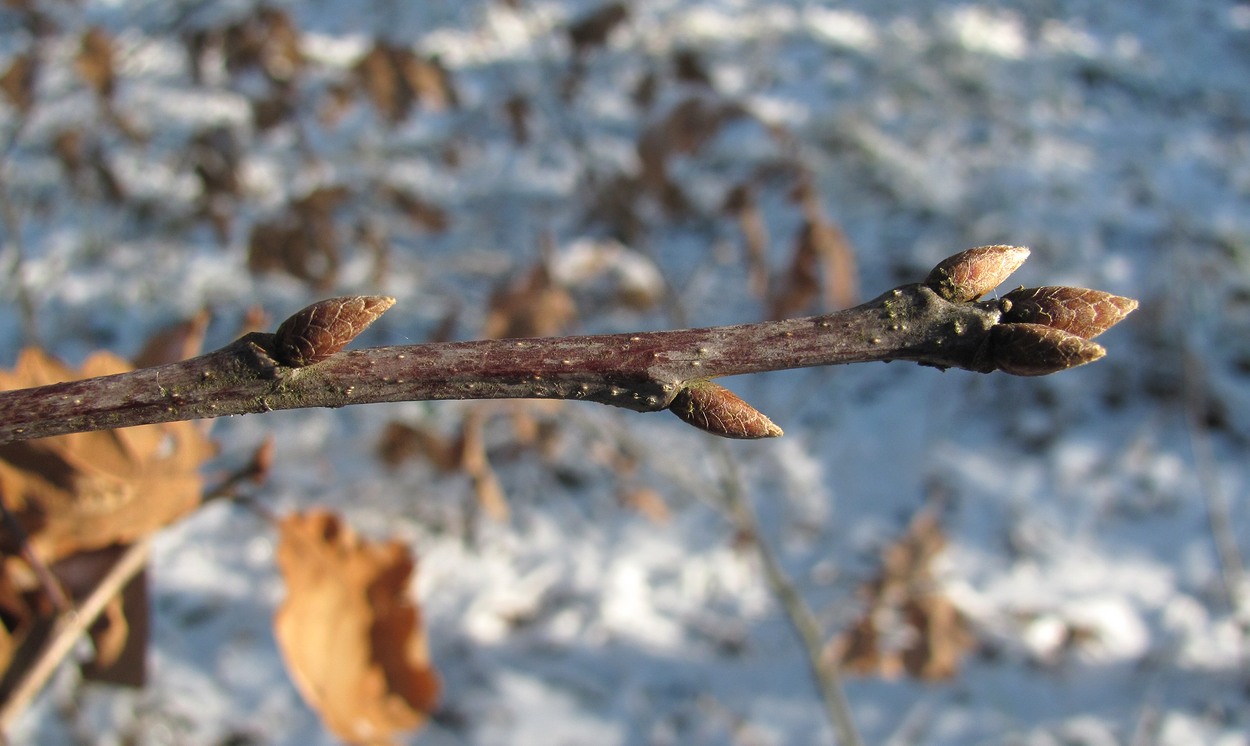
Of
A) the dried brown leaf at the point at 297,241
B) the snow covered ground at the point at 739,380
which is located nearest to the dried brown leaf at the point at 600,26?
the snow covered ground at the point at 739,380

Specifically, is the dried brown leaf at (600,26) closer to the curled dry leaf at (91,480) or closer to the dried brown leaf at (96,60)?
the dried brown leaf at (96,60)

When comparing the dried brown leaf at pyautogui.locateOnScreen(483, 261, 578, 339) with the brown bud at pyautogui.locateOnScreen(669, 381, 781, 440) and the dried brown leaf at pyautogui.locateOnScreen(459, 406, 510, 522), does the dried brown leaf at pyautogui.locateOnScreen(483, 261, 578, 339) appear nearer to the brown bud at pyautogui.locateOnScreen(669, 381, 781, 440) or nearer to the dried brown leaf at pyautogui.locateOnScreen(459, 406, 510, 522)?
the dried brown leaf at pyautogui.locateOnScreen(459, 406, 510, 522)

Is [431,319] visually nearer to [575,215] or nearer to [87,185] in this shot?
[575,215]

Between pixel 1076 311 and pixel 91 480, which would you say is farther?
pixel 91 480

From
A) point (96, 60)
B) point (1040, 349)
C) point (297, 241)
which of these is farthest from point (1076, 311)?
point (96, 60)

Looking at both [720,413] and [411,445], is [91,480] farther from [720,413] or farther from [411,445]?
[411,445]

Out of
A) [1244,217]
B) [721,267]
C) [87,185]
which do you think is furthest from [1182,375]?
[87,185]
